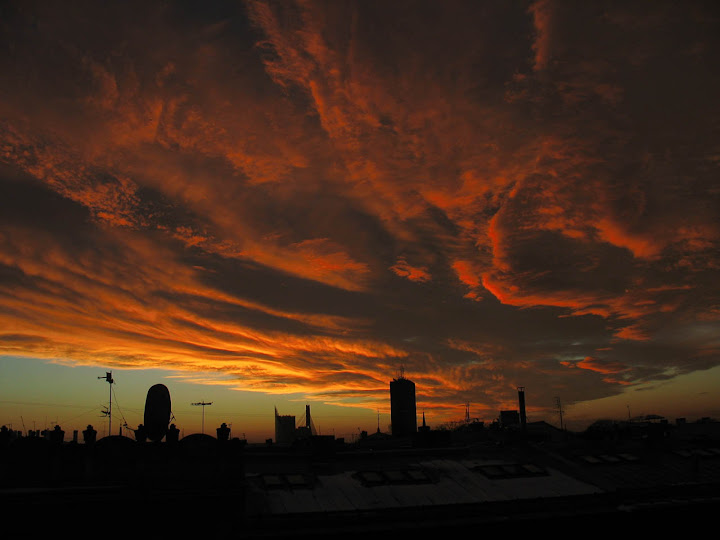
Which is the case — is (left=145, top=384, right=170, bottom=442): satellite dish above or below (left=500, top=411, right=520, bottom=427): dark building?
above

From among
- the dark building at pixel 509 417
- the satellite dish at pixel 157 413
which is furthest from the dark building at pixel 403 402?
the satellite dish at pixel 157 413

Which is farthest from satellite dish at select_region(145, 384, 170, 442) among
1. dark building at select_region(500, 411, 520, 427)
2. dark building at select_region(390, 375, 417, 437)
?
dark building at select_region(390, 375, 417, 437)

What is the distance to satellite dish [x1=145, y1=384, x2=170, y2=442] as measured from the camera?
38719 mm

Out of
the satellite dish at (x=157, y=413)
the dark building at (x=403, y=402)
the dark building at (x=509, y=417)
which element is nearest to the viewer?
the satellite dish at (x=157, y=413)

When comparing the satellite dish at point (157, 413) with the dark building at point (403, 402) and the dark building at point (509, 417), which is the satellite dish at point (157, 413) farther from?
the dark building at point (403, 402)

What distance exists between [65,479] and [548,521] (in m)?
30.3

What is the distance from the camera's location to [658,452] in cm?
4800

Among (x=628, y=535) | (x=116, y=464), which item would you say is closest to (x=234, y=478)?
(x=116, y=464)

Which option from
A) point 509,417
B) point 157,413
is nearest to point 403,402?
point 509,417

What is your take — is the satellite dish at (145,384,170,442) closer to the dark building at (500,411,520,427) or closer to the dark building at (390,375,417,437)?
the dark building at (500,411,520,427)

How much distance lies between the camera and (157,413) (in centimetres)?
3922

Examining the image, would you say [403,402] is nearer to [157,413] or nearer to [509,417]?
[509,417]

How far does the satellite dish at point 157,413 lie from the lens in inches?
1524

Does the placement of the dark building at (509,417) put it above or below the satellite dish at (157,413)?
below
